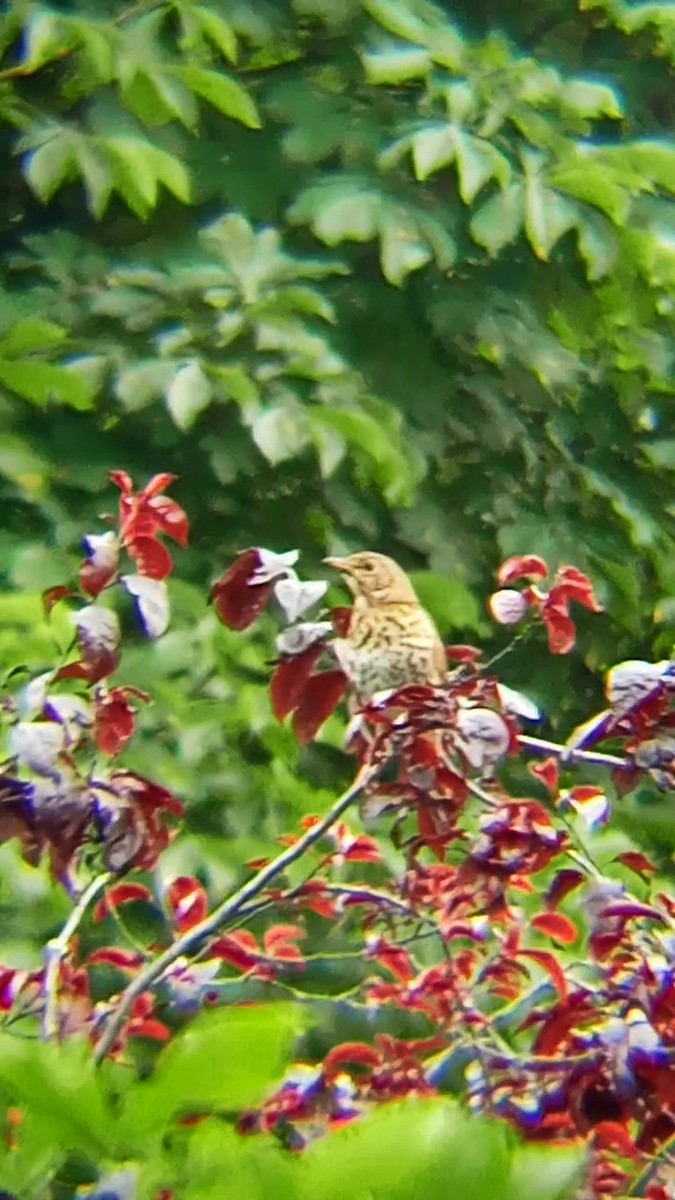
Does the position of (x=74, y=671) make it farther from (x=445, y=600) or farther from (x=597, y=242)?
(x=597, y=242)

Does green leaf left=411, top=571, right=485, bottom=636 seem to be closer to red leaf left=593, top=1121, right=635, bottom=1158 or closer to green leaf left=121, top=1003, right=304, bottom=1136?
red leaf left=593, top=1121, right=635, bottom=1158

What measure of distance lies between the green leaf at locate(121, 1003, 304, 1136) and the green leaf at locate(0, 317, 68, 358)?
1103mm

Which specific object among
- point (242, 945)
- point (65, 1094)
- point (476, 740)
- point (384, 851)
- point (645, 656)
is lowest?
point (645, 656)

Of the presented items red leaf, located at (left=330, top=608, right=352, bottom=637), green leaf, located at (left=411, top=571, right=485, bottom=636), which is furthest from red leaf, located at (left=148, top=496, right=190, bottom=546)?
green leaf, located at (left=411, top=571, right=485, bottom=636)

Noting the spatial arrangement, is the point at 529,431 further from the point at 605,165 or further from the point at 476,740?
the point at 476,740

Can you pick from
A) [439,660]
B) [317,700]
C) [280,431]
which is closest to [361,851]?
[439,660]

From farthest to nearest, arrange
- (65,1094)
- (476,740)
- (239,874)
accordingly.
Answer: (239,874)
(476,740)
(65,1094)

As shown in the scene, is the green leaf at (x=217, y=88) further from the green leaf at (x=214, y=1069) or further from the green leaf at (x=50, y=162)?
the green leaf at (x=214, y=1069)

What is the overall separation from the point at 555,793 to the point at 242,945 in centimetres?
21

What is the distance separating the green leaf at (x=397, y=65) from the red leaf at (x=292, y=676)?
957mm

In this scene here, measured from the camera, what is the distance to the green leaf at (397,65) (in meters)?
1.57

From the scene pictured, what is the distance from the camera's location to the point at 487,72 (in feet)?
5.39

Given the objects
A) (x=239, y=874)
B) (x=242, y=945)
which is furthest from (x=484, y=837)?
(x=239, y=874)

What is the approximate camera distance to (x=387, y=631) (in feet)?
3.67
